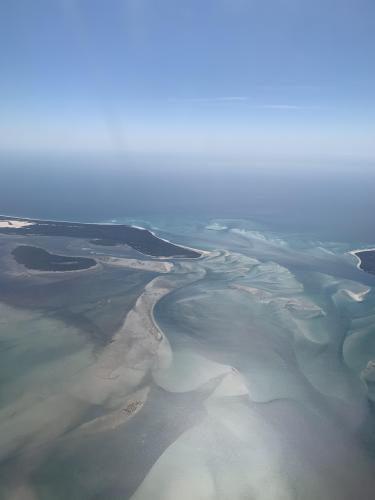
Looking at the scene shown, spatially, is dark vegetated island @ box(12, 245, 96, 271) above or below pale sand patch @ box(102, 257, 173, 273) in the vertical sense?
above

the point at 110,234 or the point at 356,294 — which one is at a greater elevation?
the point at 110,234

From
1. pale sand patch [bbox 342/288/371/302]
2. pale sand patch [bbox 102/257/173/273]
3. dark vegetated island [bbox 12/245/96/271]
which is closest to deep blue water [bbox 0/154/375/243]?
dark vegetated island [bbox 12/245/96/271]

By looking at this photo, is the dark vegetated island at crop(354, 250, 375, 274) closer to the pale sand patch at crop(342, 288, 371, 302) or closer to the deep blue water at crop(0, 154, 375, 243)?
the deep blue water at crop(0, 154, 375, 243)

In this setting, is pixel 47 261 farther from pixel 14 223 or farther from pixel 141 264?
pixel 14 223

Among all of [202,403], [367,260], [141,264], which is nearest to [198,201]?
[141,264]

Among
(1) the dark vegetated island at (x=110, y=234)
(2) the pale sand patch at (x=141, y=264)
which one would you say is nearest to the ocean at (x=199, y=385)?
(2) the pale sand patch at (x=141, y=264)

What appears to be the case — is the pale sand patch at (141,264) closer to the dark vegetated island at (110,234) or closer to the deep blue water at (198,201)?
the dark vegetated island at (110,234)

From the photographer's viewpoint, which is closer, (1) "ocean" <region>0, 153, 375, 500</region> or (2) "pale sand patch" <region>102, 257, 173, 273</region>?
(1) "ocean" <region>0, 153, 375, 500</region>
